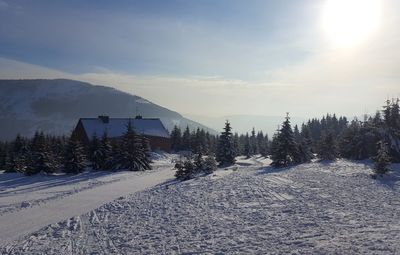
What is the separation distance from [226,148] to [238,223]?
1439 inches

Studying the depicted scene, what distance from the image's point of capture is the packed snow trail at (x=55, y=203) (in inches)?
821

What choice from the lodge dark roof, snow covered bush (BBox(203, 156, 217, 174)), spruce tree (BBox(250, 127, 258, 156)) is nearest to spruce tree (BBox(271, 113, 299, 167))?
snow covered bush (BBox(203, 156, 217, 174))

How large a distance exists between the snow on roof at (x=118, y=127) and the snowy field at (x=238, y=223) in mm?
52146

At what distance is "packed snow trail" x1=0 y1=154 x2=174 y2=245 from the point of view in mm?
20844

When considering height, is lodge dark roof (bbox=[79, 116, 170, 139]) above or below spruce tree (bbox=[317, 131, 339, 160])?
above

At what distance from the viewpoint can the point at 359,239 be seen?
1380 cm

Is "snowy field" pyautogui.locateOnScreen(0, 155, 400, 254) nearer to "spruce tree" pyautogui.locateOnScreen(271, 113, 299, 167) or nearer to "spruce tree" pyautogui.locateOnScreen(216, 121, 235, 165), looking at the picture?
"spruce tree" pyautogui.locateOnScreen(271, 113, 299, 167)

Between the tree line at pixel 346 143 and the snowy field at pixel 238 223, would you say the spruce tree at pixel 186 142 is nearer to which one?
the tree line at pixel 346 143

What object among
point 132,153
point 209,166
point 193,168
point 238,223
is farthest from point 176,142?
point 238,223

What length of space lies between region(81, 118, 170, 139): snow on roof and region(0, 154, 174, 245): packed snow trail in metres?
38.2

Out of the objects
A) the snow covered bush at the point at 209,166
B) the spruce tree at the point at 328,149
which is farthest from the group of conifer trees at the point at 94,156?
the spruce tree at the point at 328,149

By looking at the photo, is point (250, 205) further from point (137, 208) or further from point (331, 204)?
point (137, 208)

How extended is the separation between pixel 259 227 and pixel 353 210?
5458 millimetres

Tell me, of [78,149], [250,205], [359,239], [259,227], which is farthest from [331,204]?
[78,149]
